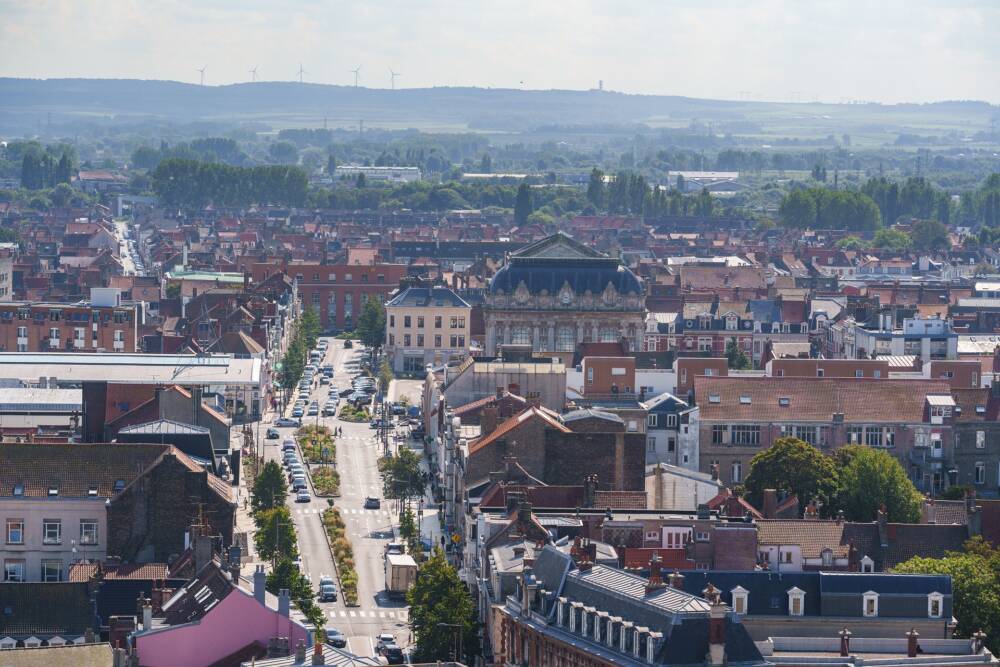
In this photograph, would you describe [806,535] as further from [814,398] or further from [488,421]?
[814,398]

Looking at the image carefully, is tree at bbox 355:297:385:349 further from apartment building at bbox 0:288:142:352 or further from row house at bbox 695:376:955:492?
row house at bbox 695:376:955:492

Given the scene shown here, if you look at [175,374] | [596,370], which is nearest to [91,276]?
[175,374]

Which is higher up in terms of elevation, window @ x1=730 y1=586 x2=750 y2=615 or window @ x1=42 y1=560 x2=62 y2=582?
window @ x1=730 y1=586 x2=750 y2=615

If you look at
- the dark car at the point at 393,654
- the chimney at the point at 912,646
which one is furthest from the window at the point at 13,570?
the chimney at the point at 912,646

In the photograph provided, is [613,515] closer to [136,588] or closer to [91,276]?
[136,588]

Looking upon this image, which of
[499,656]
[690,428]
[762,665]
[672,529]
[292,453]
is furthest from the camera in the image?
[292,453]

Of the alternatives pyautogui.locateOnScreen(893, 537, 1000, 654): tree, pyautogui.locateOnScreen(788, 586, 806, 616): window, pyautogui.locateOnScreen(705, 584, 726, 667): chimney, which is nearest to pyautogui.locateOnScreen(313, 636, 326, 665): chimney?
pyautogui.locateOnScreen(705, 584, 726, 667): chimney

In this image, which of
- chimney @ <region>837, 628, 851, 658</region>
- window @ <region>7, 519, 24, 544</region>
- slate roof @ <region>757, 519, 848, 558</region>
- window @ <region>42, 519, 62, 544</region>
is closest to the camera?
chimney @ <region>837, 628, 851, 658</region>
